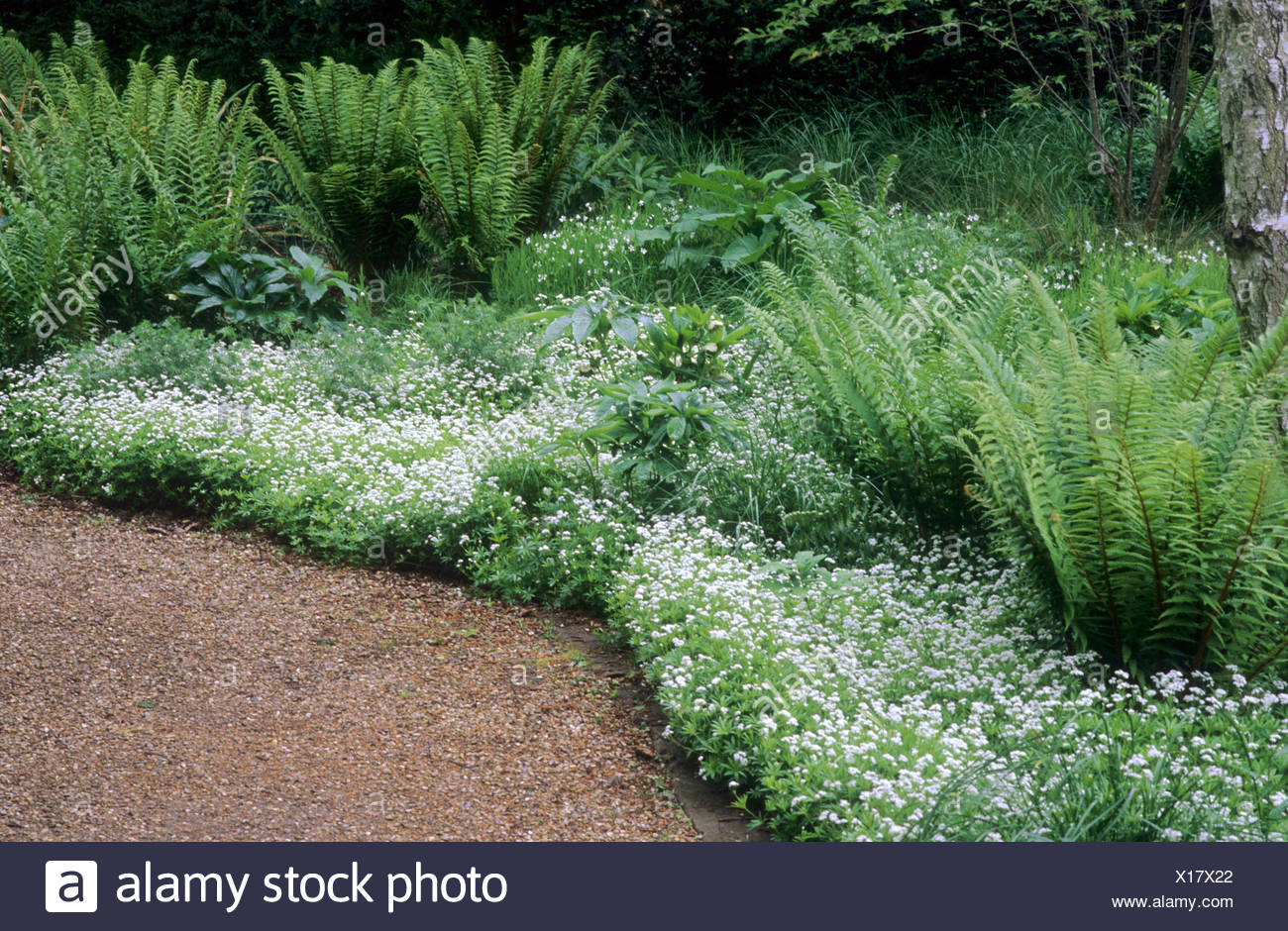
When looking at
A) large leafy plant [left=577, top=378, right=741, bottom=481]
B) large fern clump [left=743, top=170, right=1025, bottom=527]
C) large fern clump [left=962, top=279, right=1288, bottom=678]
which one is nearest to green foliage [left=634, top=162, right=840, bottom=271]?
large fern clump [left=743, top=170, right=1025, bottom=527]

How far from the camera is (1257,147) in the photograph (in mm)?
4215

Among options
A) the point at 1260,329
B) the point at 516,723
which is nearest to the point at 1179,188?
the point at 1260,329

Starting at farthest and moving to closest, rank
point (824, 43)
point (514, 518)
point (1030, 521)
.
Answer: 1. point (824, 43)
2. point (514, 518)
3. point (1030, 521)

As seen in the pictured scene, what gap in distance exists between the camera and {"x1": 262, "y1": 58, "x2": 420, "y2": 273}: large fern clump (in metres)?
7.21

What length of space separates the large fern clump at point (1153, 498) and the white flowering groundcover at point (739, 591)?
0.50 ft

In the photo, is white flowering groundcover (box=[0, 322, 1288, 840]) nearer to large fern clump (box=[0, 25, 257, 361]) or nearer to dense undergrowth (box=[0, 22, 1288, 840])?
dense undergrowth (box=[0, 22, 1288, 840])

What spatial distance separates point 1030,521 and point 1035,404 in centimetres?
42

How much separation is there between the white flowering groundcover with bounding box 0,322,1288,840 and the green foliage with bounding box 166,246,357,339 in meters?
0.21

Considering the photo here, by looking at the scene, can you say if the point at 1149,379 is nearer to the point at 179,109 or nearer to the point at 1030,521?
the point at 1030,521

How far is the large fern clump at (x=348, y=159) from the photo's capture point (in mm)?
7211

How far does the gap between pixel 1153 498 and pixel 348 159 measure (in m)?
5.46

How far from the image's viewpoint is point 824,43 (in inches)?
347

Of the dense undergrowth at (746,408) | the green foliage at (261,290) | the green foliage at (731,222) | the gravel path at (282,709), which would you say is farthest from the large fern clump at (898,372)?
the green foliage at (261,290)

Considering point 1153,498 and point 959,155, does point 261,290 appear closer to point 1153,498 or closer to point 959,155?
point 959,155
